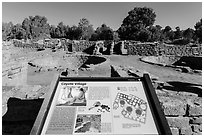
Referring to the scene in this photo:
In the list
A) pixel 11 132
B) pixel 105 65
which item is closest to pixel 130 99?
pixel 11 132

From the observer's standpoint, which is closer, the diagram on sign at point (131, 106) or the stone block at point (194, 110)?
the diagram on sign at point (131, 106)

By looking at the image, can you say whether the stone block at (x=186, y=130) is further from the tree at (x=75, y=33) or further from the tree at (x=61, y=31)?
the tree at (x=61, y=31)

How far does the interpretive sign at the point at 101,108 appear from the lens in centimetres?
230

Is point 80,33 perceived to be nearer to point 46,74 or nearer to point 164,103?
point 46,74

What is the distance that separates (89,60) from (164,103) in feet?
48.2

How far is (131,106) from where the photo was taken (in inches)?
102

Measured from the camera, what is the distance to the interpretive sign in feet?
7.55

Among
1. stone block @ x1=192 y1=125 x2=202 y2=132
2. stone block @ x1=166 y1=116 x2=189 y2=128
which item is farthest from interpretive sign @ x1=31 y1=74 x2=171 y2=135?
stone block @ x1=192 y1=125 x2=202 y2=132

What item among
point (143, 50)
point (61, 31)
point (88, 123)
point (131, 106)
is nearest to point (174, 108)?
point (131, 106)

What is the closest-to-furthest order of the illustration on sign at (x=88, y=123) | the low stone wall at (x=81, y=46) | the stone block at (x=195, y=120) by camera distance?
the illustration on sign at (x=88, y=123)
the stone block at (x=195, y=120)
the low stone wall at (x=81, y=46)

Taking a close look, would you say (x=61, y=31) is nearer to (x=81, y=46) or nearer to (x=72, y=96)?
(x=81, y=46)

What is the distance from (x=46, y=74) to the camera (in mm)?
11961

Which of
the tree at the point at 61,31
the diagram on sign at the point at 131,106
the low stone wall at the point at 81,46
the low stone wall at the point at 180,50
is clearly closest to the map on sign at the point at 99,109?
the diagram on sign at the point at 131,106

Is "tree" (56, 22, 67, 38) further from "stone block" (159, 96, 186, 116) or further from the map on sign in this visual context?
the map on sign
